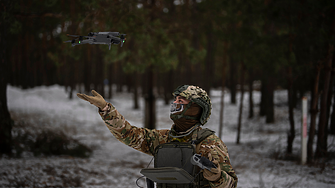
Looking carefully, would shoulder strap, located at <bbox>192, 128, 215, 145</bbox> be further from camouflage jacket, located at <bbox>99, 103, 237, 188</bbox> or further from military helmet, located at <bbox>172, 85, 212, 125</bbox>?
military helmet, located at <bbox>172, 85, 212, 125</bbox>

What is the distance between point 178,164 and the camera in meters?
2.37

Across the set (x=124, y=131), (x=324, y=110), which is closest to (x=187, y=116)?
(x=124, y=131)

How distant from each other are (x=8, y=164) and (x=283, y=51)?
8.85 m

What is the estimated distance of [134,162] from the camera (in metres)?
8.39

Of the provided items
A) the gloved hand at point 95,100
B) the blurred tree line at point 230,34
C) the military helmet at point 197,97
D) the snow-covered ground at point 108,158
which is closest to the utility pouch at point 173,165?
the military helmet at point 197,97

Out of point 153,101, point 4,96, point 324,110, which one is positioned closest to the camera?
point 4,96

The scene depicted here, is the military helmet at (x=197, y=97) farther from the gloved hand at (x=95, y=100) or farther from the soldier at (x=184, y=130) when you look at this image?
the gloved hand at (x=95, y=100)

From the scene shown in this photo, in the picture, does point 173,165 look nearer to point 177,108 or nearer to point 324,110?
point 177,108

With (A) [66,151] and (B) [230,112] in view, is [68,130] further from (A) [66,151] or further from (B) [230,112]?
(B) [230,112]

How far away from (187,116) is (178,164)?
501mm

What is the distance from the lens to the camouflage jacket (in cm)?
220

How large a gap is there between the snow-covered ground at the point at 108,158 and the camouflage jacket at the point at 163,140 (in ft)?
12.1

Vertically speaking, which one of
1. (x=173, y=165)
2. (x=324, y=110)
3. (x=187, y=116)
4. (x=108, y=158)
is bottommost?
(x=108, y=158)

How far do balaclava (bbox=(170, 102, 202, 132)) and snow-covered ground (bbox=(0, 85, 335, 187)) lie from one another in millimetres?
4062
